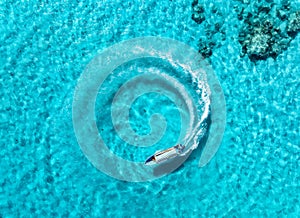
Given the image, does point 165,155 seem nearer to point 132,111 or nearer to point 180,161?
point 180,161

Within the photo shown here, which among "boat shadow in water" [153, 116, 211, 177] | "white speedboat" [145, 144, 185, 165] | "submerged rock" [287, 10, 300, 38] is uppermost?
"submerged rock" [287, 10, 300, 38]

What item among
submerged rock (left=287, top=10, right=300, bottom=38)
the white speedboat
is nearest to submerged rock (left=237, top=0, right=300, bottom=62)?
submerged rock (left=287, top=10, right=300, bottom=38)

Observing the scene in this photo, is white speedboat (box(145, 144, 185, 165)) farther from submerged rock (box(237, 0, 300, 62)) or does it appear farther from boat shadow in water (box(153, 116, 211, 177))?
submerged rock (box(237, 0, 300, 62))

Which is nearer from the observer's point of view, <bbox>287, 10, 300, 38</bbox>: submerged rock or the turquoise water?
the turquoise water

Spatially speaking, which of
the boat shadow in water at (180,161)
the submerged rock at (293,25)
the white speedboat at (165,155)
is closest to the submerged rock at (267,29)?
→ the submerged rock at (293,25)

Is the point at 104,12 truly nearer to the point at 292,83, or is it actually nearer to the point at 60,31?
the point at 60,31
